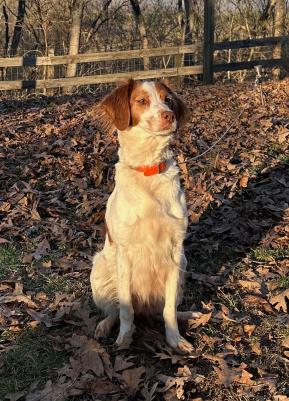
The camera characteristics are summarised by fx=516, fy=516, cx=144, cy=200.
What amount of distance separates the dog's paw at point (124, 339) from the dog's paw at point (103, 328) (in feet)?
0.53

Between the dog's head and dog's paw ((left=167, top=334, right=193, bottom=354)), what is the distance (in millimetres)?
1314

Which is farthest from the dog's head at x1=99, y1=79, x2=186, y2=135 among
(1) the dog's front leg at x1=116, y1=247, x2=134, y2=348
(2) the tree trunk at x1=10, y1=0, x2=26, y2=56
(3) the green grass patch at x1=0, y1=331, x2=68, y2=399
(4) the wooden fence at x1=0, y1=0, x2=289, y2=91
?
(2) the tree trunk at x1=10, y1=0, x2=26, y2=56

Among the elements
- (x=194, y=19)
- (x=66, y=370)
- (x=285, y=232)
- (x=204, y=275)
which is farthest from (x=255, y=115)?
(x=194, y=19)

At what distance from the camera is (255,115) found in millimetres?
8484

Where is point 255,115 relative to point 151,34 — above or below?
below

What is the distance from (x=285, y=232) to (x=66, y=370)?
257 cm

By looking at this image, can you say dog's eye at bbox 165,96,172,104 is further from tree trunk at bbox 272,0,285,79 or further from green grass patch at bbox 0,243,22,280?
tree trunk at bbox 272,0,285,79

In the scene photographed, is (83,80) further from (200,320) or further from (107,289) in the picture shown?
(200,320)

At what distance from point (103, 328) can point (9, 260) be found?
1.44 m

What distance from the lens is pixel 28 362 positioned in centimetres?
318

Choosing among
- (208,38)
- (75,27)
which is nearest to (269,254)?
(208,38)

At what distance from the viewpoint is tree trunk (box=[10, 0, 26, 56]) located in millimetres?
17391

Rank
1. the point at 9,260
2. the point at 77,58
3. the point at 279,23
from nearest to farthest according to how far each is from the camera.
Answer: the point at 9,260 < the point at 77,58 < the point at 279,23

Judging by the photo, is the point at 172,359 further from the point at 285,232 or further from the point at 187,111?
the point at 285,232
